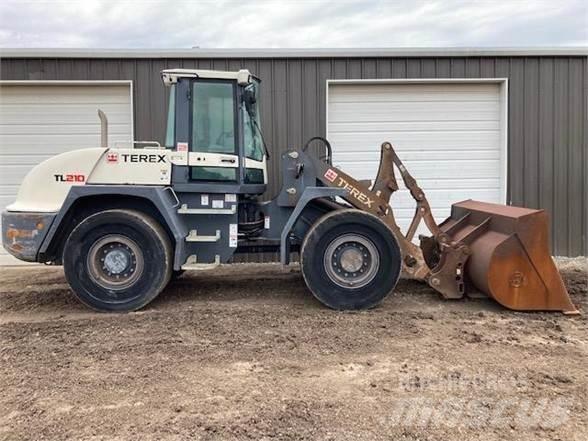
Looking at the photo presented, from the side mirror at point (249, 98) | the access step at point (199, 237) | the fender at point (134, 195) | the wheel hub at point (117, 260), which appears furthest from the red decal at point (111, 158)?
the side mirror at point (249, 98)

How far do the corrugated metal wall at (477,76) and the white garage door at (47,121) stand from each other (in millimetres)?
265

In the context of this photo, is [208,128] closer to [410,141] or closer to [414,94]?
[410,141]

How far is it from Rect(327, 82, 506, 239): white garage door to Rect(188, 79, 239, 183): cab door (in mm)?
3442

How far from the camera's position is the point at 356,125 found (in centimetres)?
945

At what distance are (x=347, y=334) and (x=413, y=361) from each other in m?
0.86

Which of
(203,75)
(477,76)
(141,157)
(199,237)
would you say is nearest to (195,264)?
(199,237)

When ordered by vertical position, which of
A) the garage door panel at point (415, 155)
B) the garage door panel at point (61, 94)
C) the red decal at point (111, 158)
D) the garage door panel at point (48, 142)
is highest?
the garage door panel at point (61, 94)

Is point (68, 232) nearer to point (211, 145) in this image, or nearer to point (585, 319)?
point (211, 145)

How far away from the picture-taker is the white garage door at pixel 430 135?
9.41 metres

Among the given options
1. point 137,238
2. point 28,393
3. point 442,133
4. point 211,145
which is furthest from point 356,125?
point 28,393

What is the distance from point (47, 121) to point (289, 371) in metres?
7.29

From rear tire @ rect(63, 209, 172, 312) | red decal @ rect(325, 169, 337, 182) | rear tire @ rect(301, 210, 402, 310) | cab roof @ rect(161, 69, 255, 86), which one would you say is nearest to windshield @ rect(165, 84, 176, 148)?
cab roof @ rect(161, 69, 255, 86)

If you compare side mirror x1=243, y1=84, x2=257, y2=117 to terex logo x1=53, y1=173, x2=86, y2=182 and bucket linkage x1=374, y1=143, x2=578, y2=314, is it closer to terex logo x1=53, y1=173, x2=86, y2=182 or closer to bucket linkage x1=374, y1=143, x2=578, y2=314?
terex logo x1=53, y1=173, x2=86, y2=182

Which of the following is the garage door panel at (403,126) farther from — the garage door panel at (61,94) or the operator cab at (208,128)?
the garage door panel at (61,94)
